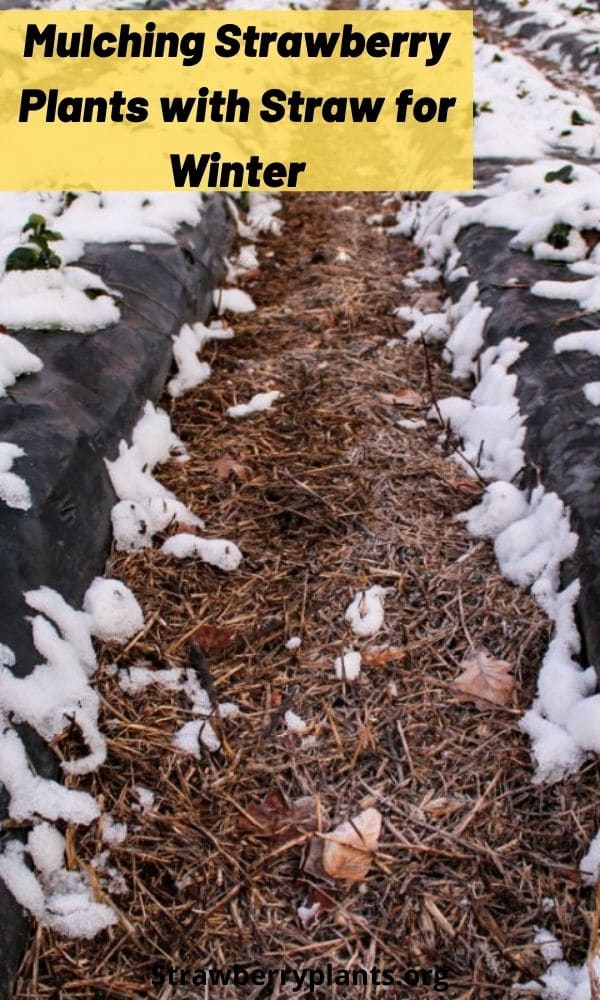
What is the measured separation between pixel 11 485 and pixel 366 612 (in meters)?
0.94

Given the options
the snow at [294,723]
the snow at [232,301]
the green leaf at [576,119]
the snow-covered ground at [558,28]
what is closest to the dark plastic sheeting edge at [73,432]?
the snow at [232,301]

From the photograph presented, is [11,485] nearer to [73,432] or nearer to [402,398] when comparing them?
[73,432]

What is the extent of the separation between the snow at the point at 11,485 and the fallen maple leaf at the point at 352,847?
1.02 m

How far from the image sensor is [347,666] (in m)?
1.86

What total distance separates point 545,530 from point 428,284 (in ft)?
6.10

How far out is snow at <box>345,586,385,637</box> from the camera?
1943 mm

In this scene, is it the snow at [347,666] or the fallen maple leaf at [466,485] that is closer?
the snow at [347,666]

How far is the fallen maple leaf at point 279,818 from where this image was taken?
1.57m

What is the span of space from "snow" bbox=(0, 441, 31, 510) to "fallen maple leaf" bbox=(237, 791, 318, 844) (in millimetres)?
872

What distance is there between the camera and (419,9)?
28.6 feet

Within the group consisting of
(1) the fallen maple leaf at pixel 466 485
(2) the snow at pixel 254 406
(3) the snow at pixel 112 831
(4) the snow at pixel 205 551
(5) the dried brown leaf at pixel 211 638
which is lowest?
(3) the snow at pixel 112 831

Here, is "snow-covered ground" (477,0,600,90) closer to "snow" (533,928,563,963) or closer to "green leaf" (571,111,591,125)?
"green leaf" (571,111,591,125)

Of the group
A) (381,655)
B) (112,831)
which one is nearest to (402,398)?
(381,655)

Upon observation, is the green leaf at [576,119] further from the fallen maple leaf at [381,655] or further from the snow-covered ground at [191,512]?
the fallen maple leaf at [381,655]
